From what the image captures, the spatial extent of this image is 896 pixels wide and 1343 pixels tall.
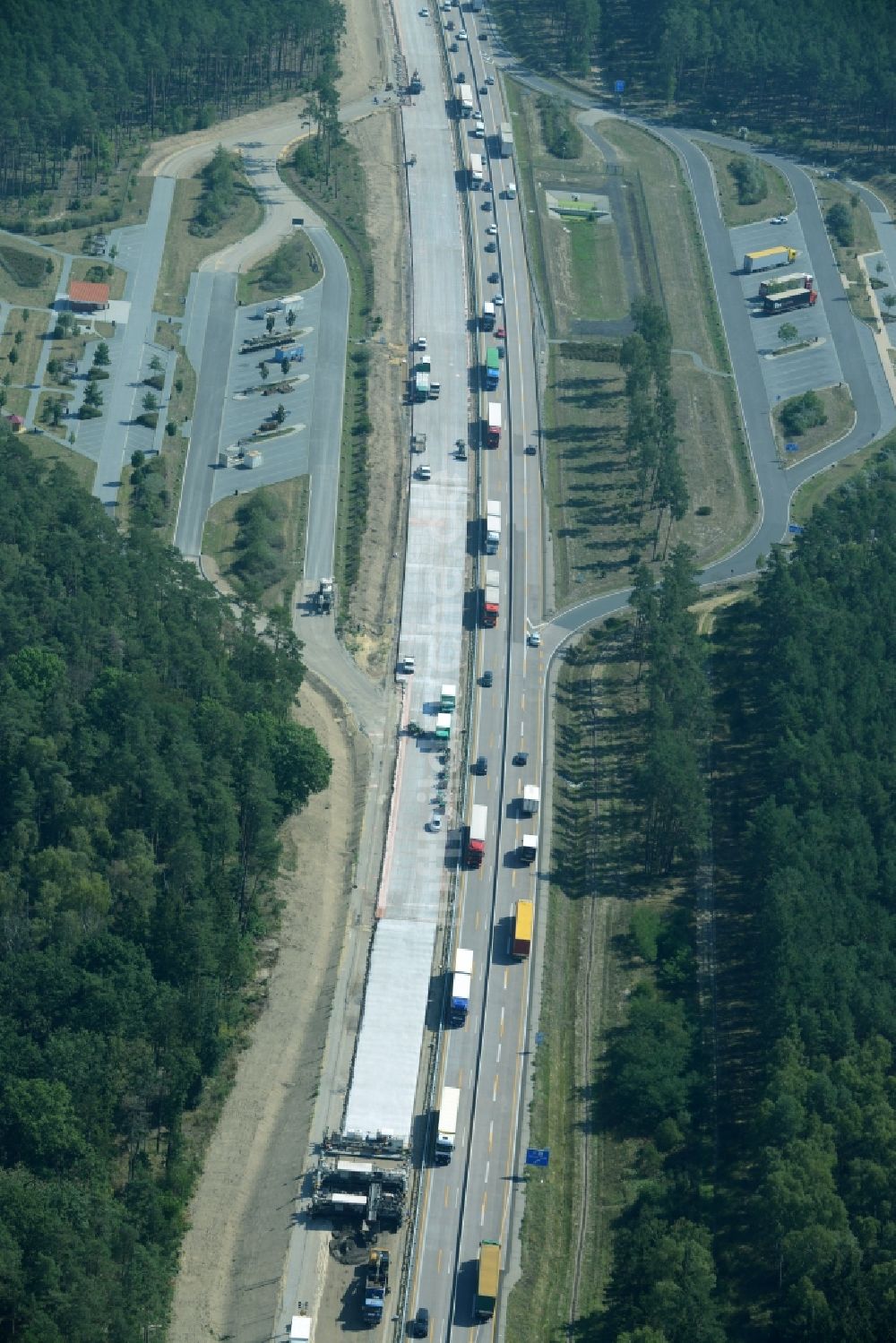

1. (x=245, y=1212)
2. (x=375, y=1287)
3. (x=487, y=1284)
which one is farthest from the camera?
(x=245, y=1212)

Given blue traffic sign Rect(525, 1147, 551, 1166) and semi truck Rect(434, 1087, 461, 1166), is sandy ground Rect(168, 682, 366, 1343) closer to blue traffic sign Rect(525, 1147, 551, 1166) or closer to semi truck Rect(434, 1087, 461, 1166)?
semi truck Rect(434, 1087, 461, 1166)

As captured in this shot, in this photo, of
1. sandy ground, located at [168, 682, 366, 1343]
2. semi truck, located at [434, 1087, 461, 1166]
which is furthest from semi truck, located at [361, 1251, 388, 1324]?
semi truck, located at [434, 1087, 461, 1166]

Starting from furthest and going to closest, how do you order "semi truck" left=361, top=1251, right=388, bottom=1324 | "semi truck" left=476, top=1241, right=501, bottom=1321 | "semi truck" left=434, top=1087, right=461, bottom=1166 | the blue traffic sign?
1. the blue traffic sign
2. "semi truck" left=434, top=1087, right=461, bottom=1166
3. "semi truck" left=476, top=1241, right=501, bottom=1321
4. "semi truck" left=361, top=1251, right=388, bottom=1324

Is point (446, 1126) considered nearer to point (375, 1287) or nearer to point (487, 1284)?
point (487, 1284)

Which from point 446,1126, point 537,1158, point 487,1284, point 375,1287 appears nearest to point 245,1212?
point 375,1287

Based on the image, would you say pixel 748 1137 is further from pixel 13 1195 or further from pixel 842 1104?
pixel 13 1195

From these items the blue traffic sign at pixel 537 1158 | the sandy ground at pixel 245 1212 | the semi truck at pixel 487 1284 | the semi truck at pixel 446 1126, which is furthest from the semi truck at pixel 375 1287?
the blue traffic sign at pixel 537 1158
